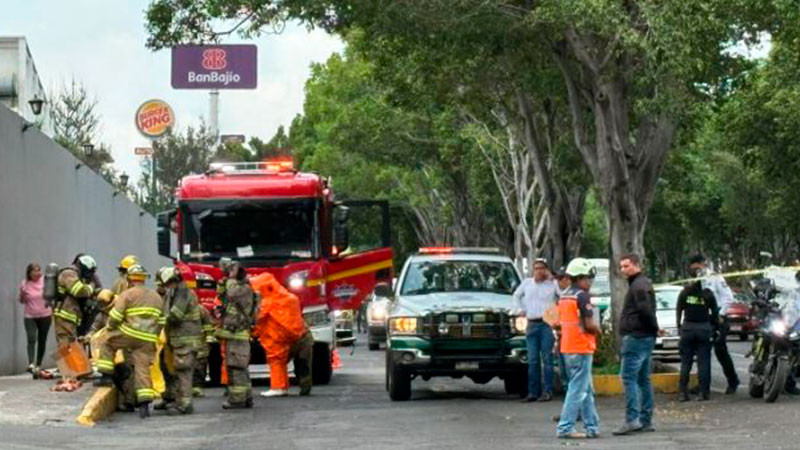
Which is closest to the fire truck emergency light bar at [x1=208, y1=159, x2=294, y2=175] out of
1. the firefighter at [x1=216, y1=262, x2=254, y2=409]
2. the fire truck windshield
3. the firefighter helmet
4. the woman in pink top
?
the fire truck windshield

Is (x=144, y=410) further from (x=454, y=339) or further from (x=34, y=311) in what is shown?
(x=34, y=311)

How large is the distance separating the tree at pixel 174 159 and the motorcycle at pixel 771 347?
55.5 meters

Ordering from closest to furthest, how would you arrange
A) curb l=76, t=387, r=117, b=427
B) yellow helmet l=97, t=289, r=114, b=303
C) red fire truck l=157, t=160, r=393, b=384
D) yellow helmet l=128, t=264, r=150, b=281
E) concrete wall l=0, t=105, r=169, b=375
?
curb l=76, t=387, r=117, b=427
yellow helmet l=128, t=264, r=150, b=281
yellow helmet l=97, t=289, r=114, b=303
red fire truck l=157, t=160, r=393, b=384
concrete wall l=0, t=105, r=169, b=375

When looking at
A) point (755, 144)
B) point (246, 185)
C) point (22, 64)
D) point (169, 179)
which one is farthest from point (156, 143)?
point (246, 185)

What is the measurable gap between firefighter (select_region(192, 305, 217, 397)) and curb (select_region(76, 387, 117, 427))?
3.83 ft

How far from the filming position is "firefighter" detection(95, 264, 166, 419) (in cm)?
1972

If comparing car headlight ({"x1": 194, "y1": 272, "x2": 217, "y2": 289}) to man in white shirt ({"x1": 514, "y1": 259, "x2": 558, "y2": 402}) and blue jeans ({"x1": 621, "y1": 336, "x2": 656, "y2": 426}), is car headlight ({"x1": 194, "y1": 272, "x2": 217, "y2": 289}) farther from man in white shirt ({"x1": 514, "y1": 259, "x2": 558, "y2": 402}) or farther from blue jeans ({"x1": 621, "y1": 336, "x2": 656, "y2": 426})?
blue jeans ({"x1": 621, "y1": 336, "x2": 656, "y2": 426})

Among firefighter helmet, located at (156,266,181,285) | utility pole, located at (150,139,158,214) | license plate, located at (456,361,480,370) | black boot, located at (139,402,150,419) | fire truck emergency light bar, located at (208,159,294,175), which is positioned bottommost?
black boot, located at (139,402,150,419)

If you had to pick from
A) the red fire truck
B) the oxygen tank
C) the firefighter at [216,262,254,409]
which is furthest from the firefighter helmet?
the red fire truck

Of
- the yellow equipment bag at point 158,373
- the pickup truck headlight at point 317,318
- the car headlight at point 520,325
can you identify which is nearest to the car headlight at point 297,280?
the pickup truck headlight at point 317,318

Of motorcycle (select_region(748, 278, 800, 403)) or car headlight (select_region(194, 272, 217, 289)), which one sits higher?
car headlight (select_region(194, 272, 217, 289))

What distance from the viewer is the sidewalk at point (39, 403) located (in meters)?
18.6

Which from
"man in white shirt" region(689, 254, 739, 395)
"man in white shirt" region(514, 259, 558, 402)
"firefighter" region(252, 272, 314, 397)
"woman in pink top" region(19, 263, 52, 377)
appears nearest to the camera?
"man in white shirt" region(514, 259, 558, 402)

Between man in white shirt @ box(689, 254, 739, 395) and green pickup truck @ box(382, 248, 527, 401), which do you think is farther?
man in white shirt @ box(689, 254, 739, 395)
